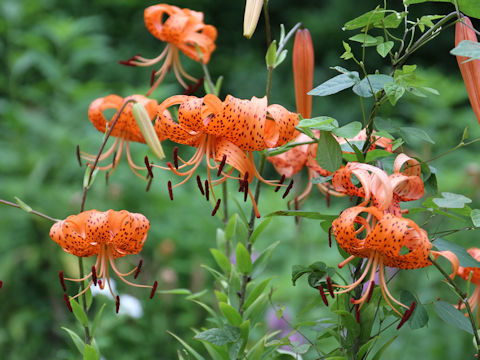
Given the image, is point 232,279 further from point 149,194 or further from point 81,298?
point 149,194

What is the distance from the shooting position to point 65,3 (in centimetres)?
448

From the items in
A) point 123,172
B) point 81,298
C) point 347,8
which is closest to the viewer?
point 81,298

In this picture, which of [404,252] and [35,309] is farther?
[35,309]

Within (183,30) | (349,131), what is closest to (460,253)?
(349,131)

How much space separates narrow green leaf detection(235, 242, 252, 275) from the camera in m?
0.88

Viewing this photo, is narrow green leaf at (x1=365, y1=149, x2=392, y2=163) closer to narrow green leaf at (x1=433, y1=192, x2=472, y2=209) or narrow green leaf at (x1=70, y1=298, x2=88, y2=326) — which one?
narrow green leaf at (x1=433, y1=192, x2=472, y2=209)

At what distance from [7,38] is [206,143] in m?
2.26

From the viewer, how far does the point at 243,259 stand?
0.89 metres

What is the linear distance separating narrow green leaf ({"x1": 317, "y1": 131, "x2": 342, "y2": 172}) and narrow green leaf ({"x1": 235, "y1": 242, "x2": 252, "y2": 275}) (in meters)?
0.22

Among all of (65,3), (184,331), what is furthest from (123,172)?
(65,3)

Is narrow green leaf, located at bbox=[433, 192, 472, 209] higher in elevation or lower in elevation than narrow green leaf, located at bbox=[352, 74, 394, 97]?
lower

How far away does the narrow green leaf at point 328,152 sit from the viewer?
715 mm

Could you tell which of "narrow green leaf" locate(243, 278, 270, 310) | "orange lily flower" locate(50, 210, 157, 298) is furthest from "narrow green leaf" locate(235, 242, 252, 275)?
"orange lily flower" locate(50, 210, 157, 298)

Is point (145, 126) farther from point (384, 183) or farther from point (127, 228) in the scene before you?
point (384, 183)
